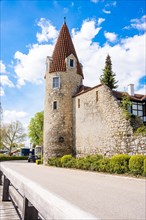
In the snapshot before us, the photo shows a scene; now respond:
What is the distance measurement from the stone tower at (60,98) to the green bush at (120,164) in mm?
11539

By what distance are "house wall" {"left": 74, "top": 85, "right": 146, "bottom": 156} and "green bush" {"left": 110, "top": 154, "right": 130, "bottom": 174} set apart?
1865mm

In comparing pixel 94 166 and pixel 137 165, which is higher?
pixel 137 165

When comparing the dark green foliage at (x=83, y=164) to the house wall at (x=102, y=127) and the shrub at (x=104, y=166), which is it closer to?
the shrub at (x=104, y=166)

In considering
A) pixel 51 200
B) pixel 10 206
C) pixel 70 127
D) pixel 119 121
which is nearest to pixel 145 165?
pixel 119 121

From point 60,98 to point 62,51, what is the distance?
21.9 ft

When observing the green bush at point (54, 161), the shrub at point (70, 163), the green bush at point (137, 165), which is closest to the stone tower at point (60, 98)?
the green bush at point (54, 161)

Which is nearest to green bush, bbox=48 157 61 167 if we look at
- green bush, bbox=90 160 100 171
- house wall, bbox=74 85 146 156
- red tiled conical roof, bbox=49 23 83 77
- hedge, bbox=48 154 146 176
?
house wall, bbox=74 85 146 156

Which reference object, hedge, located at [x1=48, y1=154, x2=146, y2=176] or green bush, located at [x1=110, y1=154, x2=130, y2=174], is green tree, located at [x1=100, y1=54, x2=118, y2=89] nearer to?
hedge, located at [x1=48, y1=154, x2=146, y2=176]

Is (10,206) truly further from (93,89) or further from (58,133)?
(58,133)

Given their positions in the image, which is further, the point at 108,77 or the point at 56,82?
the point at 108,77

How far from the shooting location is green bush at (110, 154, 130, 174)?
14.4 metres

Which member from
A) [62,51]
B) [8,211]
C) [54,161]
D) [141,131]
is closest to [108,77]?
[62,51]

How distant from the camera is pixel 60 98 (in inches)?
1070

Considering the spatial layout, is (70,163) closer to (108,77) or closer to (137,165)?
(137,165)
